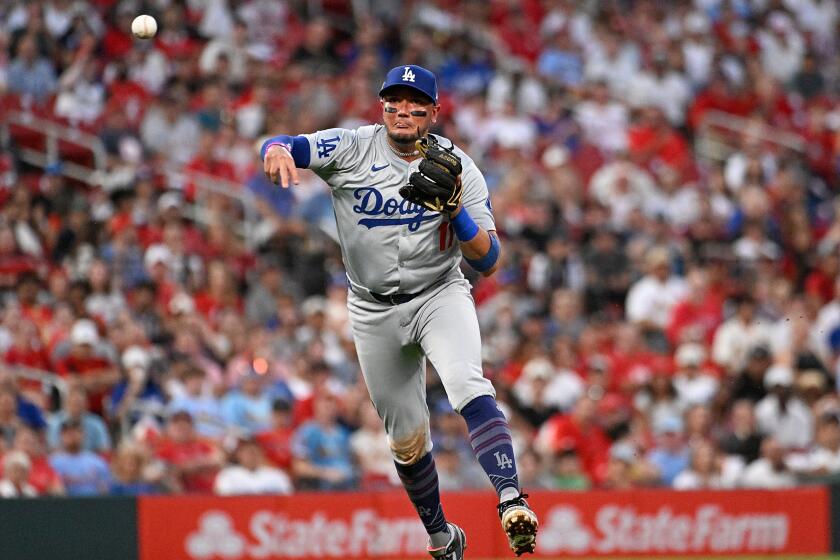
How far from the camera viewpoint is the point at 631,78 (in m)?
20.0

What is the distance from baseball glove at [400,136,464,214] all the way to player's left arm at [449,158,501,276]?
13 centimetres

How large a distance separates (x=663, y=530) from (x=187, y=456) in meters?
3.94

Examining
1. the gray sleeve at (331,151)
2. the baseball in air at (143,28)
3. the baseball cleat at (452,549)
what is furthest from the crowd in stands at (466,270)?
the gray sleeve at (331,151)

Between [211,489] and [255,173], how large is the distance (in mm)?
4382

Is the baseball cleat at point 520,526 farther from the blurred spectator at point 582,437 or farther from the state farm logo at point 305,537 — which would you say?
the blurred spectator at point 582,437

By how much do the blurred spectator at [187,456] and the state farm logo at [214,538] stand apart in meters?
0.82

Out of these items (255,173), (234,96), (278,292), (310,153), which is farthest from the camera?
(234,96)

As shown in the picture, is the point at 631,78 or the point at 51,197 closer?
the point at 51,197

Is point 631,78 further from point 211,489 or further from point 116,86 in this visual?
point 211,489

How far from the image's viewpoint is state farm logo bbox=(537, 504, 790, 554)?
41.1 feet

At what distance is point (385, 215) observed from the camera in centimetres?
803

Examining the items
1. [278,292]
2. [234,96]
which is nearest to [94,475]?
[278,292]

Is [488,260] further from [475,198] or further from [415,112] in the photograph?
[415,112]

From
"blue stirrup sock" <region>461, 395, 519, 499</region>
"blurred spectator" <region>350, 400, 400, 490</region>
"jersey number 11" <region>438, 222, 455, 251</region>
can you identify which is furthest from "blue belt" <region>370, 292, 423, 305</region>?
"blurred spectator" <region>350, 400, 400, 490</region>
